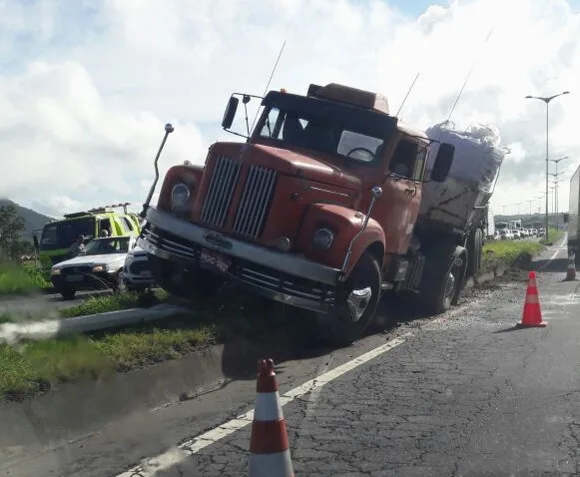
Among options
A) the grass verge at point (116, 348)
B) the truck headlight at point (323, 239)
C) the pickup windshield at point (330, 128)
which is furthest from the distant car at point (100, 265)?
the truck headlight at point (323, 239)

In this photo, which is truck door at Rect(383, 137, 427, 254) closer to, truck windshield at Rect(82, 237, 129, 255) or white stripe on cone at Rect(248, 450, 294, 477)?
white stripe on cone at Rect(248, 450, 294, 477)

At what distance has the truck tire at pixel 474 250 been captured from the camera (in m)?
16.4

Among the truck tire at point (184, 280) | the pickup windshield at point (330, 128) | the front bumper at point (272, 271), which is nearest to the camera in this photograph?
the front bumper at point (272, 271)

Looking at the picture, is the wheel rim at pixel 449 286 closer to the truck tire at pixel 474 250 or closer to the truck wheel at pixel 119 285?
the truck tire at pixel 474 250

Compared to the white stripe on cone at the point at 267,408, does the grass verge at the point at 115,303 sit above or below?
below

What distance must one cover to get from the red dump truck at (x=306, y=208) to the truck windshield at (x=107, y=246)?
8.38 meters

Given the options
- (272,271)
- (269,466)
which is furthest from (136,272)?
(269,466)

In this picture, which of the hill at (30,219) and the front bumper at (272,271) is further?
the front bumper at (272,271)

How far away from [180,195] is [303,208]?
1.53m

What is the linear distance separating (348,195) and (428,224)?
4287mm

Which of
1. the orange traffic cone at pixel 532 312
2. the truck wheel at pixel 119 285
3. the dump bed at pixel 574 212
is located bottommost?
the truck wheel at pixel 119 285

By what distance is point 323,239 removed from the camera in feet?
28.6

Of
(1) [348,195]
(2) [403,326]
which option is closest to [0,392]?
(1) [348,195]

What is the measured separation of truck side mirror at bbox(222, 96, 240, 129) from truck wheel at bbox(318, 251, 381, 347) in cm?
269
